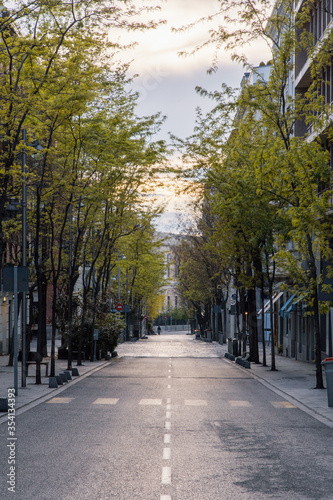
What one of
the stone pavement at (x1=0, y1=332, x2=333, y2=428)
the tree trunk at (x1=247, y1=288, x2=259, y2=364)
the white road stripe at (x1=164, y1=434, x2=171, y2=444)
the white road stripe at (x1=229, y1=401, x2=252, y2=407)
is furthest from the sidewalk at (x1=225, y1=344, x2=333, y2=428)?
the white road stripe at (x1=164, y1=434, x2=171, y2=444)

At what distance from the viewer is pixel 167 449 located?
38.9ft

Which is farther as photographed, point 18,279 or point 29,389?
point 29,389

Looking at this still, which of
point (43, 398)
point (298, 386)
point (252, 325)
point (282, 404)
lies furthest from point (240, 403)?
point (252, 325)

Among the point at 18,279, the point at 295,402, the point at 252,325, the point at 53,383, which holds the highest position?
the point at 18,279

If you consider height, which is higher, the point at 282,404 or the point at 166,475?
the point at 166,475

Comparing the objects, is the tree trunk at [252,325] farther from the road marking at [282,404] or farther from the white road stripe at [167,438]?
the white road stripe at [167,438]

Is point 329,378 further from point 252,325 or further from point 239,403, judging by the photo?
point 252,325

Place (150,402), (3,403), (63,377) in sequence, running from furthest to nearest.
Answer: (63,377) < (150,402) < (3,403)

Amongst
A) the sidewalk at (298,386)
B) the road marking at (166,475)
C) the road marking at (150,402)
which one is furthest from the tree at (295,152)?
the road marking at (166,475)

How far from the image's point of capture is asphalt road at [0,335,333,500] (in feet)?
29.2

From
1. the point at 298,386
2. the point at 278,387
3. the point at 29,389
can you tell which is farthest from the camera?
the point at 298,386

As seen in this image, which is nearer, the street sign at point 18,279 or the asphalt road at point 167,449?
the asphalt road at point 167,449

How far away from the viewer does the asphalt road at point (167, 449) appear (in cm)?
891

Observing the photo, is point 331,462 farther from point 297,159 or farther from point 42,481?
point 297,159
